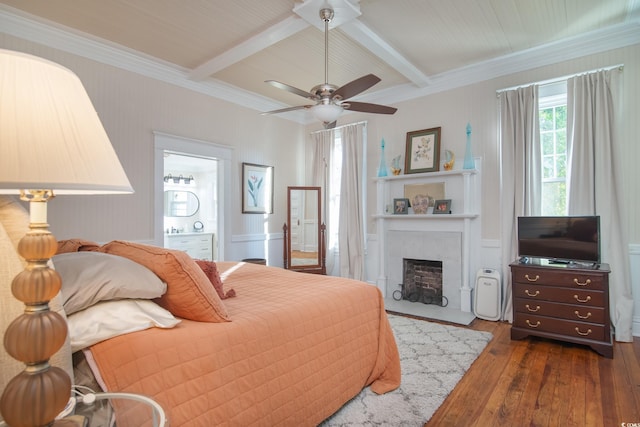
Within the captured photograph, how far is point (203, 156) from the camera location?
438 cm

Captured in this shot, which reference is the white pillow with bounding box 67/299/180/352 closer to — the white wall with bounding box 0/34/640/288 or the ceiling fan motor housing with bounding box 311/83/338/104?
the ceiling fan motor housing with bounding box 311/83/338/104

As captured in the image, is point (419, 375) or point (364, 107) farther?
point (364, 107)

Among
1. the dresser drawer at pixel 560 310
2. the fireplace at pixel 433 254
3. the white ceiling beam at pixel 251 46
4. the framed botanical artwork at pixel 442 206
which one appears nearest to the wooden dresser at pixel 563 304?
the dresser drawer at pixel 560 310

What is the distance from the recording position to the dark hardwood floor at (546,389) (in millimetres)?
1924

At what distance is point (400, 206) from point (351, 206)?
0.78 meters

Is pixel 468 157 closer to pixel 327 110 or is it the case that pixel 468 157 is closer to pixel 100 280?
pixel 327 110

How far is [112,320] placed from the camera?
3.95 ft

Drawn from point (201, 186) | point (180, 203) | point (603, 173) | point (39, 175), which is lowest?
point (39, 175)

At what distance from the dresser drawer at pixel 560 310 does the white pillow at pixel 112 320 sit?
3.09 metres

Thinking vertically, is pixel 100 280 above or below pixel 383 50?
below

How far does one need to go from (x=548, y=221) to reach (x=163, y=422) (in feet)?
11.7

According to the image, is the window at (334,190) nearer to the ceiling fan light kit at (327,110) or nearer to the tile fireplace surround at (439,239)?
the tile fireplace surround at (439,239)

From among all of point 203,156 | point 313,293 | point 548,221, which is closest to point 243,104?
point 203,156

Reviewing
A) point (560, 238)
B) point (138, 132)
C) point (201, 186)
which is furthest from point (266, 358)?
point (201, 186)
